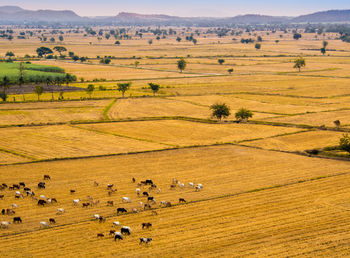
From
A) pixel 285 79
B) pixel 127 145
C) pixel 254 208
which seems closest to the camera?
pixel 254 208

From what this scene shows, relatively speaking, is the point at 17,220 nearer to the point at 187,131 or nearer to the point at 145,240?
the point at 145,240

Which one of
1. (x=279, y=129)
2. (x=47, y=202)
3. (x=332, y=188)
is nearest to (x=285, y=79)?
(x=279, y=129)

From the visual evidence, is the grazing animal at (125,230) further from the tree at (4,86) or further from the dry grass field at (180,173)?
the tree at (4,86)

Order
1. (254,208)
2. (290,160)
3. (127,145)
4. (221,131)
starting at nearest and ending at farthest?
(254,208), (290,160), (127,145), (221,131)

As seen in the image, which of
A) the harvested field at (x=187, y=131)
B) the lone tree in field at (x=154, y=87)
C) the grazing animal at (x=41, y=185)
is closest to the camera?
the grazing animal at (x=41, y=185)

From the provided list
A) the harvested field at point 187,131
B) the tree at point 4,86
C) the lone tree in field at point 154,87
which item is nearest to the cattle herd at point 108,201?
the harvested field at point 187,131

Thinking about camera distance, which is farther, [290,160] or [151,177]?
[290,160]

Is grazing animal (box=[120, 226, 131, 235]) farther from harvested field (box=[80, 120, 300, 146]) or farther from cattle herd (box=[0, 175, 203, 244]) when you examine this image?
harvested field (box=[80, 120, 300, 146])

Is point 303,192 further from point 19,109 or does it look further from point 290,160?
point 19,109
